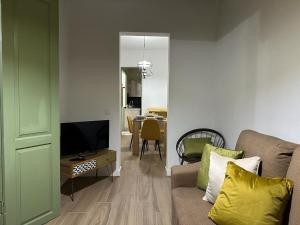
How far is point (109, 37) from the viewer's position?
3.78 meters

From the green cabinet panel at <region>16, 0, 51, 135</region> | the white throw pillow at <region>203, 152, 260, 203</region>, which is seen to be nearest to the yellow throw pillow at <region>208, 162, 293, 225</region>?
the white throw pillow at <region>203, 152, 260, 203</region>

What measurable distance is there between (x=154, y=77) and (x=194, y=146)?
14.9 feet

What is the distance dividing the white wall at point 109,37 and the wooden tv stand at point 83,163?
0.31m

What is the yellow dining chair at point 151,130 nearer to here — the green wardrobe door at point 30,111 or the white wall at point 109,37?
the white wall at point 109,37

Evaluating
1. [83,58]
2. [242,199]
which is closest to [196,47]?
[83,58]

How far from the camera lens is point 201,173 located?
2.17 metres

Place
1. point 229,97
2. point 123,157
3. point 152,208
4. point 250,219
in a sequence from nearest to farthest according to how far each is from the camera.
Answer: point 250,219 → point 152,208 → point 229,97 → point 123,157

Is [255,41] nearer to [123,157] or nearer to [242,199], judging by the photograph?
[242,199]

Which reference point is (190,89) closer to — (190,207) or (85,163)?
(85,163)

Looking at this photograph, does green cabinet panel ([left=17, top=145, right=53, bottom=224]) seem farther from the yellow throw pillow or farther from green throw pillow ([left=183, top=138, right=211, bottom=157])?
green throw pillow ([left=183, top=138, right=211, bottom=157])

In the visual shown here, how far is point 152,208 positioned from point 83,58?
249 centimetres

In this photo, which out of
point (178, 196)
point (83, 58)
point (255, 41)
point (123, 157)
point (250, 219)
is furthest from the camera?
point (123, 157)

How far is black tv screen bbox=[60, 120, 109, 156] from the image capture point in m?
3.16

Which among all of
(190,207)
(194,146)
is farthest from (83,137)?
(190,207)
